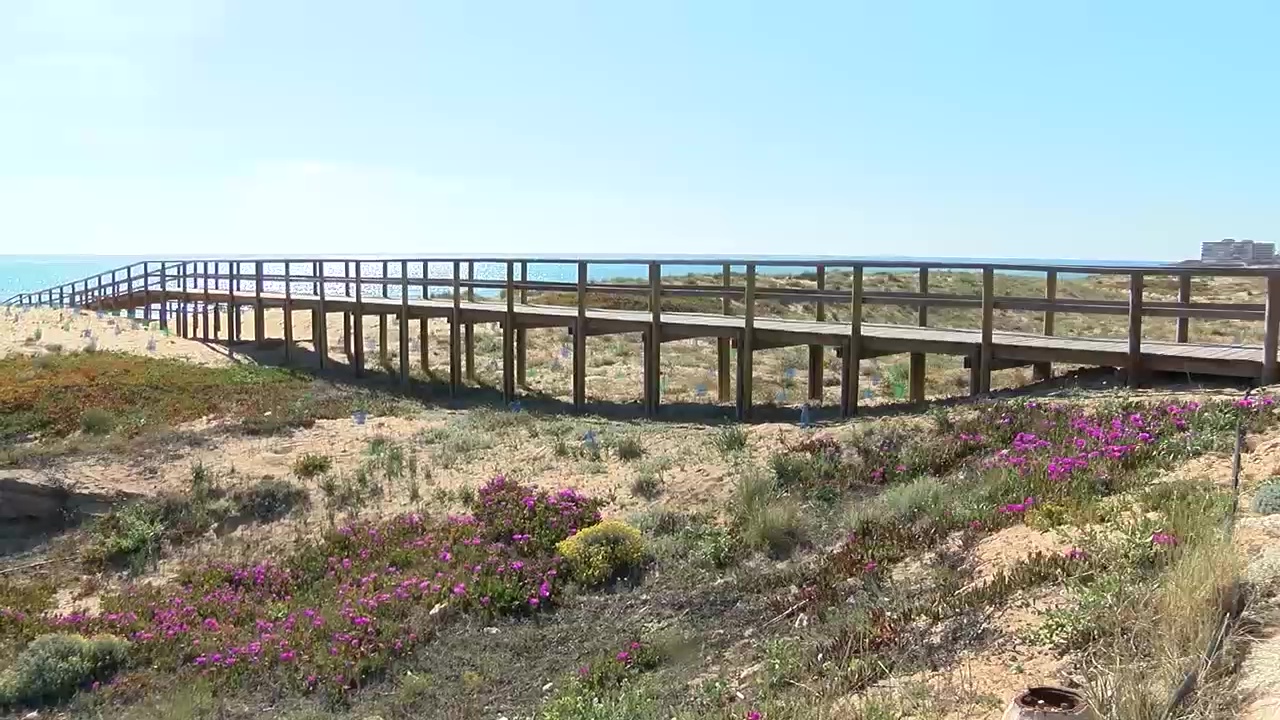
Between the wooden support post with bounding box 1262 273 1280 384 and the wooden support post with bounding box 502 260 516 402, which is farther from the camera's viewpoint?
the wooden support post with bounding box 502 260 516 402

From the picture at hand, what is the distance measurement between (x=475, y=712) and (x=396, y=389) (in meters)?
14.4

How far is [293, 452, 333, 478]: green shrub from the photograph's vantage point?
12250 millimetres

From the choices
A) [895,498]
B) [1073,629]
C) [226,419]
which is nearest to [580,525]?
[895,498]

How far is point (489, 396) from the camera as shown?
18688 mm

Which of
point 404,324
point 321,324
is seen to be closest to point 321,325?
point 321,324

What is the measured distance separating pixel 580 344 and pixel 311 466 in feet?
19.0

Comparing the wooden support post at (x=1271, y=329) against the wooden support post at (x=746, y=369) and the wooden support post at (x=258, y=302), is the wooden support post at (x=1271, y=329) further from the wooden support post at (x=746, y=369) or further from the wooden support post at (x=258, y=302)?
the wooden support post at (x=258, y=302)

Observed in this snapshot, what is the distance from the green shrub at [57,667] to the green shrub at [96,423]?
8184 millimetres

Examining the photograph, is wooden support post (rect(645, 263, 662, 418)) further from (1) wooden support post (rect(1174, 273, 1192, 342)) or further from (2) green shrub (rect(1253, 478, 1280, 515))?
(2) green shrub (rect(1253, 478, 1280, 515))

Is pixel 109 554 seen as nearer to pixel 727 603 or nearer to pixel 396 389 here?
pixel 727 603

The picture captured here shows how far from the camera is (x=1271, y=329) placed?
9930mm

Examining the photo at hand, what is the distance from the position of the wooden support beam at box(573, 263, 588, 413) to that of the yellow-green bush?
783cm

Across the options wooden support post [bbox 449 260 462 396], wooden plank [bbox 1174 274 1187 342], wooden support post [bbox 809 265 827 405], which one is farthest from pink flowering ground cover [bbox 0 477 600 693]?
wooden support post [bbox 449 260 462 396]

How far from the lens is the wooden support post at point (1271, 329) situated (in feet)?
31.9
